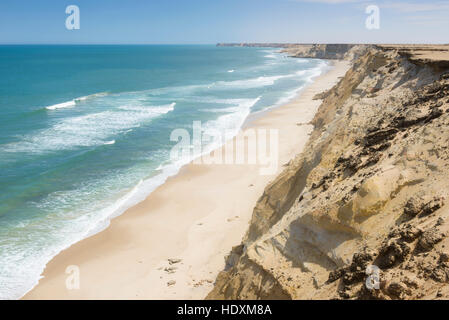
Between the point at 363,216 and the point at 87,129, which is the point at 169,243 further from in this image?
the point at 87,129

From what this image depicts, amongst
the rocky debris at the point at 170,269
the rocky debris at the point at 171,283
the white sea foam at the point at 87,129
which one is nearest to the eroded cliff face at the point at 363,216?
the rocky debris at the point at 171,283

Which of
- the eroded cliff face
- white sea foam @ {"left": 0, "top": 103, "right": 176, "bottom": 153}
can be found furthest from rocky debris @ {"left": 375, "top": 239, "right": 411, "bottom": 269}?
white sea foam @ {"left": 0, "top": 103, "right": 176, "bottom": 153}

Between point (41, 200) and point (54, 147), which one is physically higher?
point (54, 147)

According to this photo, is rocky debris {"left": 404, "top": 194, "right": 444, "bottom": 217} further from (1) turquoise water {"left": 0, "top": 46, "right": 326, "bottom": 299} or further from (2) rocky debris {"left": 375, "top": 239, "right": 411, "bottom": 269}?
(1) turquoise water {"left": 0, "top": 46, "right": 326, "bottom": 299}

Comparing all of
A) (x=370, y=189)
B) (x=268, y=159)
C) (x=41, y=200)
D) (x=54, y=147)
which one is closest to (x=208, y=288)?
(x=370, y=189)

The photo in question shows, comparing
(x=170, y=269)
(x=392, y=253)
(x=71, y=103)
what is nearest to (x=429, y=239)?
(x=392, y=253)
